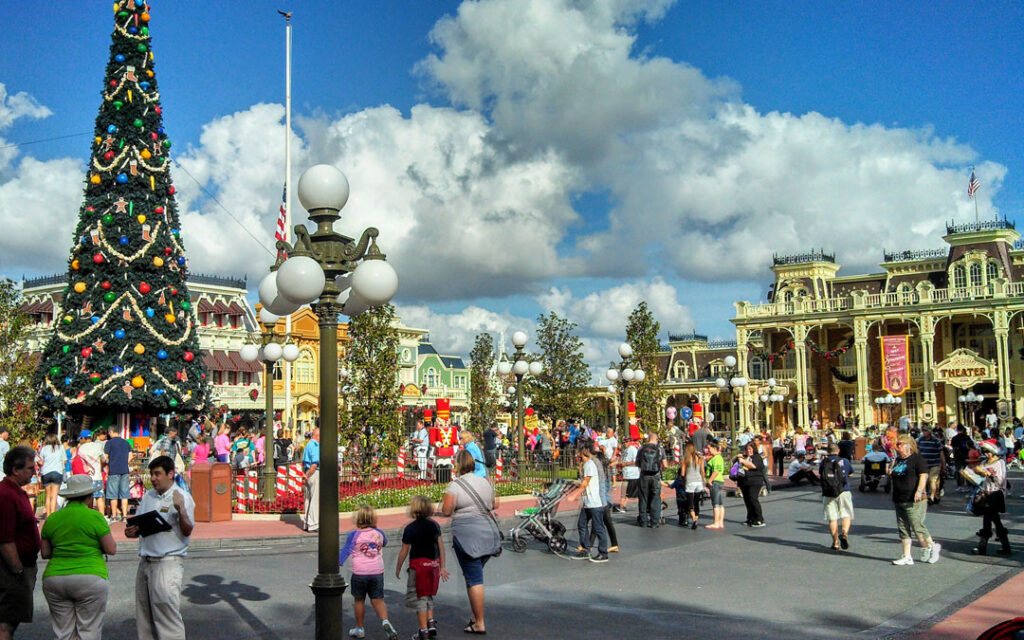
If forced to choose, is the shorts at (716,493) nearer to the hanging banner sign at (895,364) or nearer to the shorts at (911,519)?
the shorts at (911,519)

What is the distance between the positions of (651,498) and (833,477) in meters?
4.10

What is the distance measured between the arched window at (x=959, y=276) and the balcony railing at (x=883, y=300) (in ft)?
3.70

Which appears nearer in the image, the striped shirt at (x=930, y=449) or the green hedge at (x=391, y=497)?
the green hedge at (x=391, y=497)

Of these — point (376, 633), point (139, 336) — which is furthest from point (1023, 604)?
point (139, 336)

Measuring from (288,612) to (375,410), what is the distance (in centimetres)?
1130

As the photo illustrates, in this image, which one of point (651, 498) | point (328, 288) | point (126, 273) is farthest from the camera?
point (126, 273)

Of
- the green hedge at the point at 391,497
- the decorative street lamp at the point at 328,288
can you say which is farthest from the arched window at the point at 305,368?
the decorative street lamp at the point at 328,288

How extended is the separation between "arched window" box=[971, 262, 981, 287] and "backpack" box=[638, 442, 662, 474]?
4449 cm

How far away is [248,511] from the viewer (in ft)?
58.0

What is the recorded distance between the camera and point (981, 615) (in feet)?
28.3

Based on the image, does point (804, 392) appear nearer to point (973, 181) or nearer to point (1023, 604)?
point (973, 181)

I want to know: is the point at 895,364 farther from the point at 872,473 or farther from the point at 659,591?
the point at 659,591

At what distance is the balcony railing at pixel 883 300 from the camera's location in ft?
168

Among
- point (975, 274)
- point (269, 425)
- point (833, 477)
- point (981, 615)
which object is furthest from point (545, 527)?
point (975, 274)
